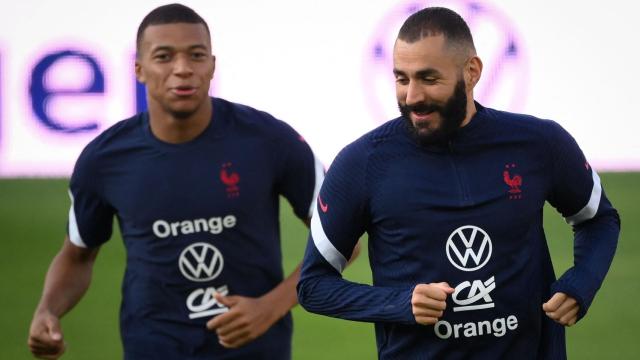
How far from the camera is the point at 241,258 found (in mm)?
3959

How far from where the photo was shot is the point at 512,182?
10.8 ft

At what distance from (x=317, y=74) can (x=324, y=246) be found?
5779mm

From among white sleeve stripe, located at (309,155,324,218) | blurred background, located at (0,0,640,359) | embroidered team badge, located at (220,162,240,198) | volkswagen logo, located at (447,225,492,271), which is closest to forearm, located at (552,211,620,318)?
volkswagen logo, located at (447,225,492,271)

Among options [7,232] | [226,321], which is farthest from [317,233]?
[7,232]

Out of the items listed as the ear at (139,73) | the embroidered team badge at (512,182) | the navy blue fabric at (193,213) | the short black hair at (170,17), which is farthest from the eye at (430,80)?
the ear at (139,73)

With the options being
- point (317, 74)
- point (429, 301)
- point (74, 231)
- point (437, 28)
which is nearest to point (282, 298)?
point (74, 231)

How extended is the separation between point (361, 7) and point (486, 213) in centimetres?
591

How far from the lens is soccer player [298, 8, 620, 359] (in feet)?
10.6

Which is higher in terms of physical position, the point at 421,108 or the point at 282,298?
the point at 421,108

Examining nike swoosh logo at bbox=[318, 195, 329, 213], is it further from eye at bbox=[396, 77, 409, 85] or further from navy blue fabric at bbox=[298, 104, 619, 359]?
eye at bbox=[396, 77, 409, 85]

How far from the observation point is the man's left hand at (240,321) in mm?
3812

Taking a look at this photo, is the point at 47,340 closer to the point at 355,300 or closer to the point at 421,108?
the point at 355,300

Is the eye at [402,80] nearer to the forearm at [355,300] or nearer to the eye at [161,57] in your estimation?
the forearm at [355,300]

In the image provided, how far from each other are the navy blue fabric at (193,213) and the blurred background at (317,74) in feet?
14.7
